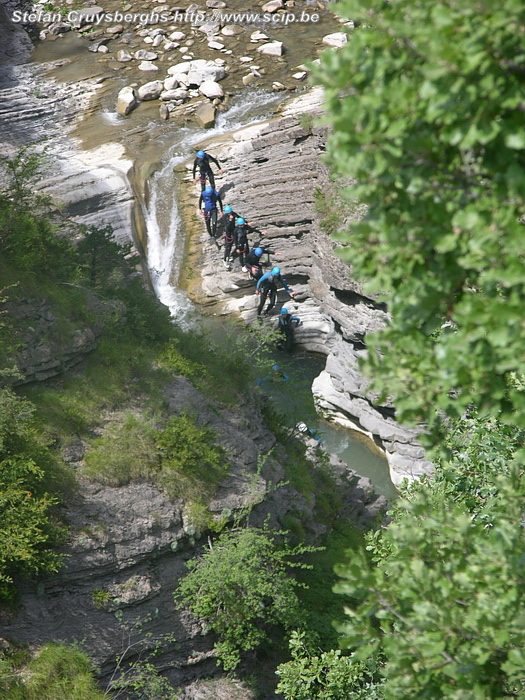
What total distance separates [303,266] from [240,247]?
2020 mm

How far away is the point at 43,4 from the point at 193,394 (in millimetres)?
28319

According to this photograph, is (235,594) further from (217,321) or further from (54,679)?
(217,321)

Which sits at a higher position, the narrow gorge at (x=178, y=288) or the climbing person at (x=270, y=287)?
the narrow gorge at (x=178, y=288)

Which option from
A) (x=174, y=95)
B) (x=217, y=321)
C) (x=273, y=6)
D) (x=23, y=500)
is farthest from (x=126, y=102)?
(x=23, y=500)

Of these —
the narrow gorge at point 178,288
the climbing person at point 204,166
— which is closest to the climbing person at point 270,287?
the narrow gorge at point 178,288

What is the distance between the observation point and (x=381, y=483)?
1544 centimetres

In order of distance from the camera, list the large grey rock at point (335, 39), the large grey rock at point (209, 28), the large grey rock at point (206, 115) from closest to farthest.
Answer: the large grey rock at point (206, 115) → the large grey rock at point (335, 39) → the large grey rock at point (209, 28)

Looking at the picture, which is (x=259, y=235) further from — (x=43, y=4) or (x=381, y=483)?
(x=43, y=4)

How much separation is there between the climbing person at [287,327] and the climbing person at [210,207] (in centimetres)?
372

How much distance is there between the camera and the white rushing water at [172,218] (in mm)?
19266

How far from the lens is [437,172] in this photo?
3.17 m

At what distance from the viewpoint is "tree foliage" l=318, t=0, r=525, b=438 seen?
2803mm

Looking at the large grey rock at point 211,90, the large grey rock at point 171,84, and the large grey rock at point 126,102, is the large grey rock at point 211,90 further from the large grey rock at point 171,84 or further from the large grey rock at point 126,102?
the large grey rock at point 126,102

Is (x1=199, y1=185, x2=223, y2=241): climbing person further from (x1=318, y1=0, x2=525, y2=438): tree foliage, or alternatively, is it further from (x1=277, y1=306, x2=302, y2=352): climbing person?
(x1=318, y1=0, x2=525, y2=438): tree foliage
